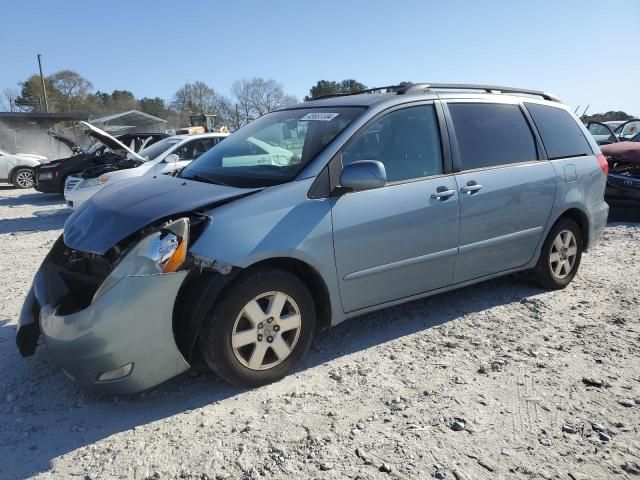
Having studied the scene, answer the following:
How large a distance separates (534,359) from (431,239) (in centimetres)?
109

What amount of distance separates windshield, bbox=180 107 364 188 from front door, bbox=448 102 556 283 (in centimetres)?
103

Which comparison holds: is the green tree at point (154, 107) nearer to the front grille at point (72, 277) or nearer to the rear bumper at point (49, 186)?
the rear bumper at point (49, 186)

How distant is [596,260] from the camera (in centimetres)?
612

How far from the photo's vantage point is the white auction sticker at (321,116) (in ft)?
12.2

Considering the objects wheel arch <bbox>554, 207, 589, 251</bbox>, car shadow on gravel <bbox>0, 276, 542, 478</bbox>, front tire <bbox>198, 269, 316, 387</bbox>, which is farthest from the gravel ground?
wheel arch <bbox>554, 207, 589, 251</bbox>

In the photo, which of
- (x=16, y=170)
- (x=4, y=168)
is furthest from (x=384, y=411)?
(x=4, y=168)

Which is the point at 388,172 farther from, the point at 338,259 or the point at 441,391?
the point at 441,391

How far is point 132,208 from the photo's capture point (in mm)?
3207

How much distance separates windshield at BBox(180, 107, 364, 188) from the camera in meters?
3.47

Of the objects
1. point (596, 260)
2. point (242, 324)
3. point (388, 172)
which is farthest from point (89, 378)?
point (596, 260)

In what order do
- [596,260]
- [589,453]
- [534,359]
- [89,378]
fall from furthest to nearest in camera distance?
[596,260] → [534,359] → [89,378] → [589,453]

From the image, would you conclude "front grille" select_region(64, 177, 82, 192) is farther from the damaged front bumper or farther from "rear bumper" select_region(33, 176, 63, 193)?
the damaged front bumper

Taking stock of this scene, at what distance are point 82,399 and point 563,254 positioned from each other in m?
4.25

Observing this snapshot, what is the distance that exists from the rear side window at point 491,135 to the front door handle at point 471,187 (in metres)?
0.13
